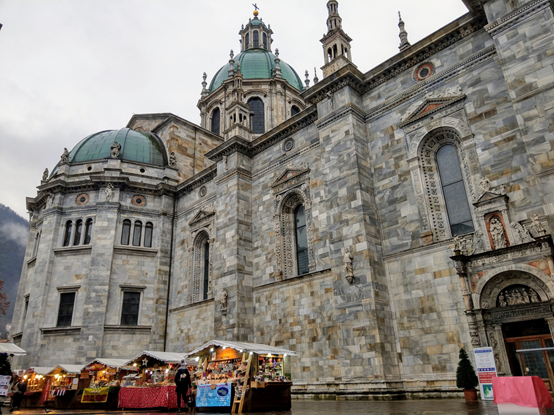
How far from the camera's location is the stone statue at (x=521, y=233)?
14227mm

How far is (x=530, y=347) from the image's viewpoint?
1405 centimetres

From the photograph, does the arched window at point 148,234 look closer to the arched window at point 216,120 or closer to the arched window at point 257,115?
the arched window at point 257,115

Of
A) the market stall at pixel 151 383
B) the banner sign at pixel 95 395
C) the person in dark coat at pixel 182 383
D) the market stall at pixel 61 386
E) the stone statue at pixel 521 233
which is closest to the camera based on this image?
the stone statue at pixel 521 233

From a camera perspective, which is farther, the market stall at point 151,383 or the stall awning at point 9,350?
the stall awning at point 9,350

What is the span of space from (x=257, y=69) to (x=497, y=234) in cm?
3555

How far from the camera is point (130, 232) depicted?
30.7 m

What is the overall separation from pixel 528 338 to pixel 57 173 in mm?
31225

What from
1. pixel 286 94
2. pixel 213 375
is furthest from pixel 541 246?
pixel 286 94

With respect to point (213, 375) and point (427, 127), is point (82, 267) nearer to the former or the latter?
point (213, 375)

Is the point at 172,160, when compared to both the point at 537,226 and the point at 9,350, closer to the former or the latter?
the point at 9,350

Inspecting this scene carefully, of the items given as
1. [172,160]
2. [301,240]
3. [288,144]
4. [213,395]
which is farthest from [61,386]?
[172,160]

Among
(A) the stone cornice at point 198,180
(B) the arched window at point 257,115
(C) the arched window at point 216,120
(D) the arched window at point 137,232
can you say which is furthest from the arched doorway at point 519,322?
(C) the arched window at point 216,120

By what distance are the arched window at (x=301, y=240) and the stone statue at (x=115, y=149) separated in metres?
15.9

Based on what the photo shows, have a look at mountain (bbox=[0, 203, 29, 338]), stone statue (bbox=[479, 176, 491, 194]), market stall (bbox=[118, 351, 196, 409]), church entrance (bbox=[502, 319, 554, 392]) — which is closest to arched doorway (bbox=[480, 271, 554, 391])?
church entrance (bbox=[502, 319, 554, 392])
